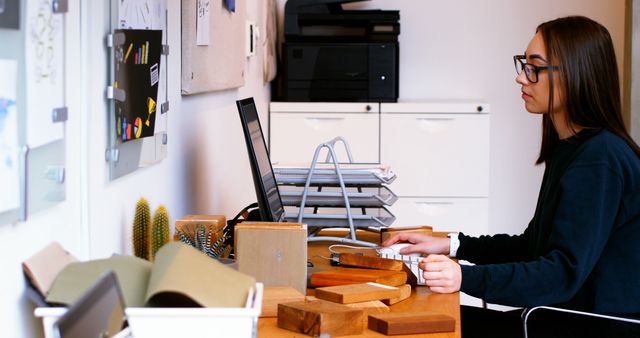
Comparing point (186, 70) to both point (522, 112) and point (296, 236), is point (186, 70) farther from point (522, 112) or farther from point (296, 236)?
point (522, 112)

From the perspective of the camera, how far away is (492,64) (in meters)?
4.76

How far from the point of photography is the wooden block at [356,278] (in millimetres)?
1944

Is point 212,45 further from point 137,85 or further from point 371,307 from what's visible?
point 371,307

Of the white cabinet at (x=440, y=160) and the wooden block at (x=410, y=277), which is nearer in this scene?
the wooden block at (x=410, y=277)

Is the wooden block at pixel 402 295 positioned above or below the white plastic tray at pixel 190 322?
below

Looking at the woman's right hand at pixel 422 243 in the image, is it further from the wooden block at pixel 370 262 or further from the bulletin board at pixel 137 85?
the bulletin board at pixel 137 85

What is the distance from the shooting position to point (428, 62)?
4.78 meters

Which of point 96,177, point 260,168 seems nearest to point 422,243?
point 260,168

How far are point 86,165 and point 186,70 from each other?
0.84 metres

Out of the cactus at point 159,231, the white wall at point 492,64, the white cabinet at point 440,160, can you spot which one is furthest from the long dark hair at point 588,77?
the white wall at point 492,64

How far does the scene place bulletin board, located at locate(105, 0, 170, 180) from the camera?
1721 millimetres

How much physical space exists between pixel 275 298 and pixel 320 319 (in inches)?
7.5

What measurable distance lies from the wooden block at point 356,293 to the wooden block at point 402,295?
1 centimetres

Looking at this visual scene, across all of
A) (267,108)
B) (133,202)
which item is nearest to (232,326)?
(133,202)
